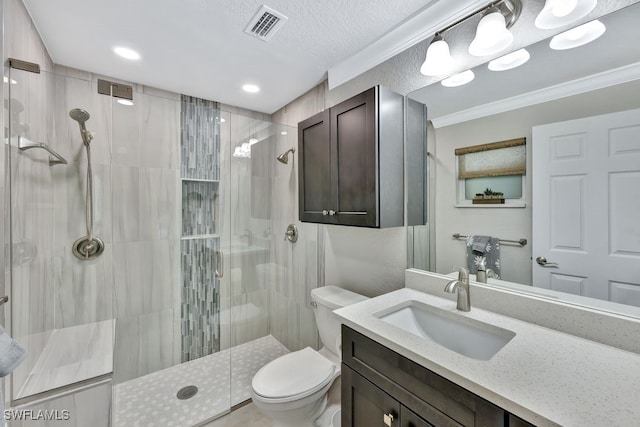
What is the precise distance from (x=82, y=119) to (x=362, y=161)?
1.90 m

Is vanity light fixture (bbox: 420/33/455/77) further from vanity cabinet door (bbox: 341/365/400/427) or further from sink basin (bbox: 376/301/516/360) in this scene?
vanity cabinet door (bbox: 341/365/400/427)

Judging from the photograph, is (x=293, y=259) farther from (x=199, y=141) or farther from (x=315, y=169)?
(x=199, y=141)

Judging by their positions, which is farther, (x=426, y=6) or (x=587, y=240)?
(x=426, y=6)

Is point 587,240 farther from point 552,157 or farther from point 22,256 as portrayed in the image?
point 22,256

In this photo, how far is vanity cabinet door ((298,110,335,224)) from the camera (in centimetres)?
167

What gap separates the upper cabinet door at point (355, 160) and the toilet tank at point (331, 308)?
21.4 inches

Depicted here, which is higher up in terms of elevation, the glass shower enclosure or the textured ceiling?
the textured ceiling

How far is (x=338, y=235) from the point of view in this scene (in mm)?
2021

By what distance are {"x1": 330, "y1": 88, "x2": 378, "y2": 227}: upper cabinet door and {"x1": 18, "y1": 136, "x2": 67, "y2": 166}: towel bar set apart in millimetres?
1616

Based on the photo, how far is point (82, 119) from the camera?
5.71ft

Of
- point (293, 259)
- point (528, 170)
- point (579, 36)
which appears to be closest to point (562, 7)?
point (579, 36)

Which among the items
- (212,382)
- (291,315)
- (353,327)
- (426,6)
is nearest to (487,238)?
(353,327)

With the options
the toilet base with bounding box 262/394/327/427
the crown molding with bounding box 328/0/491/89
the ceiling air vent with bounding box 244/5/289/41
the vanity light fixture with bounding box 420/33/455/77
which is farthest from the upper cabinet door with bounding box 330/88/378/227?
the toilet base with bounding box 262/394/327/427

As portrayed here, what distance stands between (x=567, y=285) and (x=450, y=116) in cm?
93
